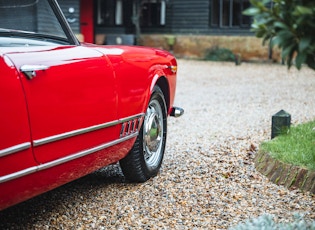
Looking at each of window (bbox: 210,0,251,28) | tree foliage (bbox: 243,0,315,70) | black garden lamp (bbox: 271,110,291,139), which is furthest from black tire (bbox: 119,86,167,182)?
window (bbox: 210,0,251,28)

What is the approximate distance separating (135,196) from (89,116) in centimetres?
105

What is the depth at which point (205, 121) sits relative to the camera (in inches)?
326

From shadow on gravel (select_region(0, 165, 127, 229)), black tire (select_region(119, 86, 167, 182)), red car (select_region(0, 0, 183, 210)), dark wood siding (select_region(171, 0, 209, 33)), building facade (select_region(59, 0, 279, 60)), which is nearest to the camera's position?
red car (select_region(0, 0, 183, 210))

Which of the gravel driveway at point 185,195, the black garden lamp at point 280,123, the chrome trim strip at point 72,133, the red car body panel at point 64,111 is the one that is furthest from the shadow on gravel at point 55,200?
the black garden lamp at point 280,123

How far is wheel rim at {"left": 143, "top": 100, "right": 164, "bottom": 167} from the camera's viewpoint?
449cm

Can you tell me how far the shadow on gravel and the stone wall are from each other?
56.0 feet

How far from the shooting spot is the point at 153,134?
15.1 feet

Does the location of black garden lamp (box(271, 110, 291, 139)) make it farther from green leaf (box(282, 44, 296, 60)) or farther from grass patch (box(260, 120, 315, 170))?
green leaf (box(282, 44, 296, 60))

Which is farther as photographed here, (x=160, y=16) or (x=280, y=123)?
(x=160, y=16)

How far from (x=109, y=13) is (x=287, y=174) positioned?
846 inches

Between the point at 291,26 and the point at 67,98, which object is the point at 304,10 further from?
the point at 67,98

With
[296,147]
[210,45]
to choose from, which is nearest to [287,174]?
[296,147]

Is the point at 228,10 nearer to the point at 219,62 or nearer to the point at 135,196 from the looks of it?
the point at 219,62

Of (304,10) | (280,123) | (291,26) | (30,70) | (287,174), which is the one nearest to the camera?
(304,10)
